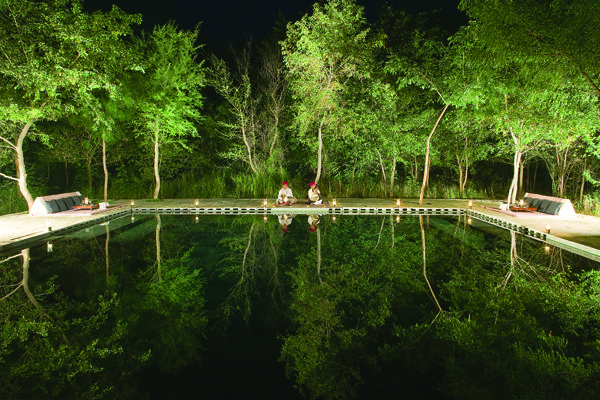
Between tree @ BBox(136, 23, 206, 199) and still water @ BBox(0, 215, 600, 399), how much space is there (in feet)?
23.8

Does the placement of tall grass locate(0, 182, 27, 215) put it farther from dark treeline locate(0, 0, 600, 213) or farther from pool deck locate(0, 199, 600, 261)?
pool deck locate(0, 199, 600, 261)

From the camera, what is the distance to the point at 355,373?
153 inches

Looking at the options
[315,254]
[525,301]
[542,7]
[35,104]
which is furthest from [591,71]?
[35,104]

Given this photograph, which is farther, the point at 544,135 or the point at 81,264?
the point at 544,135

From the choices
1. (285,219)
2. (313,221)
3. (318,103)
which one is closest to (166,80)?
(318,103)

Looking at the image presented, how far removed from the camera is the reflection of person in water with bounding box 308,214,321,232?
10406mm

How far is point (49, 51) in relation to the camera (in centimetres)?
955

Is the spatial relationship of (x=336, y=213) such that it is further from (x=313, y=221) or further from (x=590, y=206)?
(x=590, y=206)

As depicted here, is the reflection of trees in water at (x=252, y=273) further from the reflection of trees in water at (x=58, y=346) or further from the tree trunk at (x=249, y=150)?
the tree trunk at (x=249, y=150)

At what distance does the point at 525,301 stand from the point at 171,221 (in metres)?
9.17

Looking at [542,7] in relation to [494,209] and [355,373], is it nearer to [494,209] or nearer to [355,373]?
[494,209]

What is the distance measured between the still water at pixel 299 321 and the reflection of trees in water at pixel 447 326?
0.02 meters

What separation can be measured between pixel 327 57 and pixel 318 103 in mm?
1534

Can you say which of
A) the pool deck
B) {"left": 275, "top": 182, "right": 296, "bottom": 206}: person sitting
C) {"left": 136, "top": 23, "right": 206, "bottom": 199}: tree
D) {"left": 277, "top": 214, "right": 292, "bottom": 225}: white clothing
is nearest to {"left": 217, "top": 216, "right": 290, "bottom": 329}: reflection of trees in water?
{"left": 277, "top": 214, "right": 292, "bottom": 225}: white clothing
